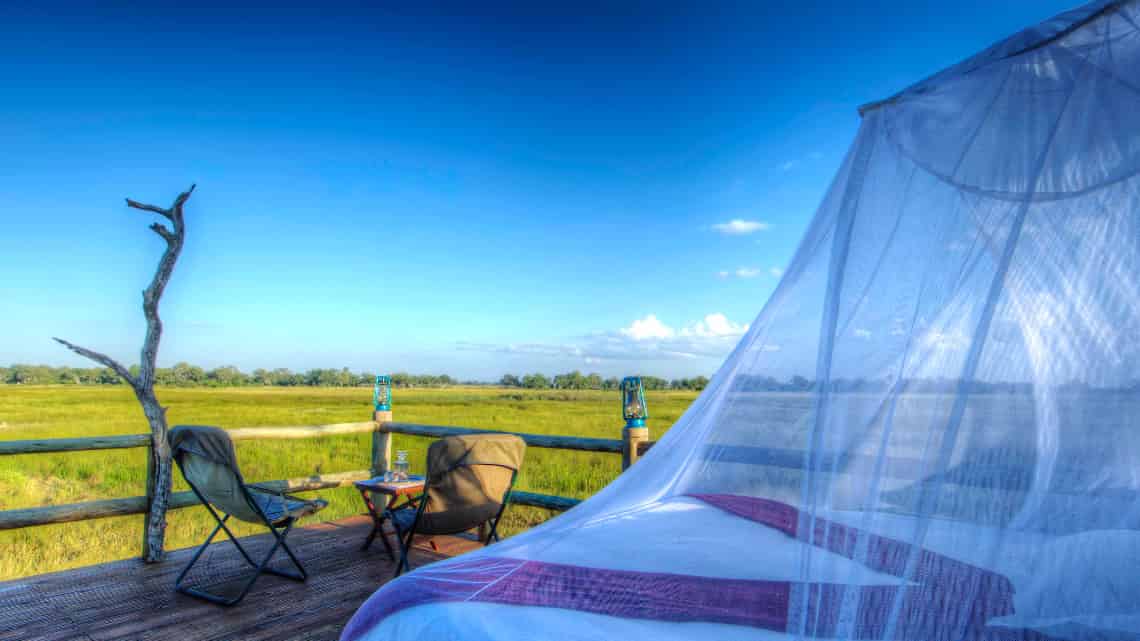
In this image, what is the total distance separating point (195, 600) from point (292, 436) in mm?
1657

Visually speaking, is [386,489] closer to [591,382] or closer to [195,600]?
[195,600]

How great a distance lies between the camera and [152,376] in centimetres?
418

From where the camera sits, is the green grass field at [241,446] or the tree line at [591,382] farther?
the green grass field at [241,446]

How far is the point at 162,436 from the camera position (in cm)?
410

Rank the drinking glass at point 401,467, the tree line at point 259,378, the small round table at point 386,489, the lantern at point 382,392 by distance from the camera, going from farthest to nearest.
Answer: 1. the tree line at point 259,378
2. the lantern at point 382,392
3. the drinking glass at point 401,467
4. the small round table at point 386,489

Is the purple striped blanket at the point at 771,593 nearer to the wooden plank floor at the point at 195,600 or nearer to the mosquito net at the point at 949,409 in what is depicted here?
the mosquito net at the point at 949,409

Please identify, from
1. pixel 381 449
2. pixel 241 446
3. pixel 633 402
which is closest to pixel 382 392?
pixel 381 449

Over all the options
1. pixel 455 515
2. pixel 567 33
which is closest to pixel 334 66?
pixel 567 33

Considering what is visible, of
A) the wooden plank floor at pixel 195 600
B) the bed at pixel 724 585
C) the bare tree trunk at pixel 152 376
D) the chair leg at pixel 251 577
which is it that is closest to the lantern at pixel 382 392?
the wooden plank floor at pixel 195 600

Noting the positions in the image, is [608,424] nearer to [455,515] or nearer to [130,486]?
[130,486]

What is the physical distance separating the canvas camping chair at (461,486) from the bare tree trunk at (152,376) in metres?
1.67

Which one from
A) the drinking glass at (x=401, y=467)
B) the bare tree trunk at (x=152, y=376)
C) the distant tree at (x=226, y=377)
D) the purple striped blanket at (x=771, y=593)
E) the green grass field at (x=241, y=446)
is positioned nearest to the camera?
the purple striped blanket at (x=771, y=593)

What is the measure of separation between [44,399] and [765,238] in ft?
75.8

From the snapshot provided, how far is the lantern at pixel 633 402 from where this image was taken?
12.9 ft
